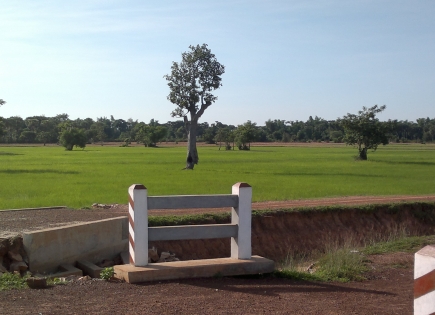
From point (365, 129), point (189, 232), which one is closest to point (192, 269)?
point (189, 232)

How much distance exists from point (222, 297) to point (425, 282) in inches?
151

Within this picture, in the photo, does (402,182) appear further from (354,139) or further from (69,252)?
(354,139)

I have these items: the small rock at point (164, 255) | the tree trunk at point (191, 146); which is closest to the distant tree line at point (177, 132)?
the tree trunk at point (191, 146)

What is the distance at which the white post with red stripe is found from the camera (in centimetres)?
357

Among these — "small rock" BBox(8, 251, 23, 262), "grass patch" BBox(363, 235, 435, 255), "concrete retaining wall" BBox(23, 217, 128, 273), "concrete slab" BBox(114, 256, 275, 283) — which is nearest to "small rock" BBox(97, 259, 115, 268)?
"concrete retaining wall" BBox(23, 217, 128, 273)

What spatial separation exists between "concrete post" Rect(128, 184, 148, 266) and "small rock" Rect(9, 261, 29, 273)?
3.75 m

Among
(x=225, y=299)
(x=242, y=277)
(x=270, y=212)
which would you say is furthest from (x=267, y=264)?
(x=270, y=212)

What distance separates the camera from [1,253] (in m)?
11.1

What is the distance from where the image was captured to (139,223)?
8.14m

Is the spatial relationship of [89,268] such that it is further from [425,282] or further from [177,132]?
[177,132]

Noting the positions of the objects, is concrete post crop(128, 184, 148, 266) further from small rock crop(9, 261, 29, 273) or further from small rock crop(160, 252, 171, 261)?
small rock crop(160, 252, 171, 261)

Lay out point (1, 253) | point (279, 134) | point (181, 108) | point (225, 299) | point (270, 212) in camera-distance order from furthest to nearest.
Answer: point (279, 134), point (181, 108), point (270, 212), point (1, 253), point (225, 299)

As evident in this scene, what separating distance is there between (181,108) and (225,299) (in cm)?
3829

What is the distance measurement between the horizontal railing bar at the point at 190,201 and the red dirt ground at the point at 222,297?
3.86 feet
